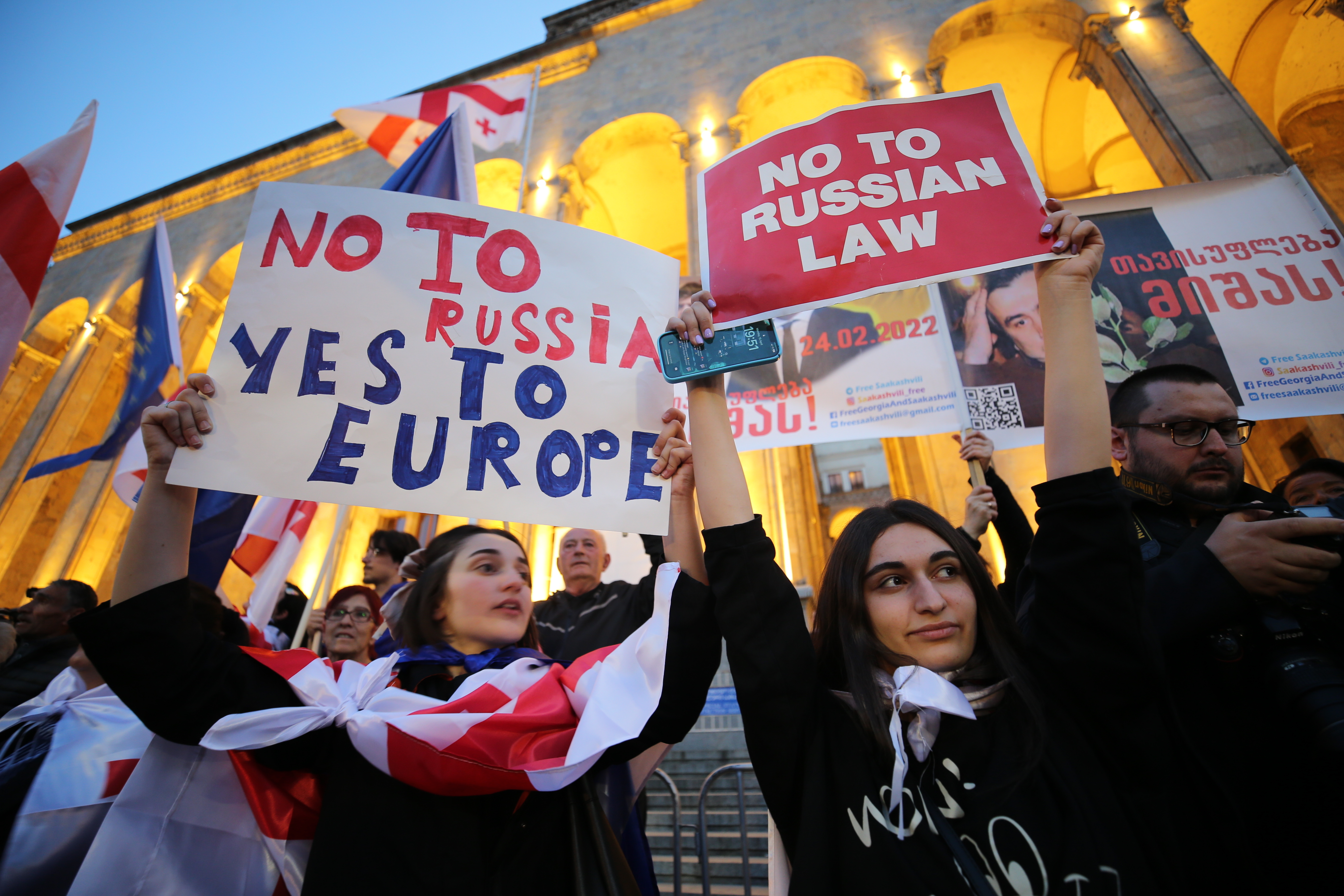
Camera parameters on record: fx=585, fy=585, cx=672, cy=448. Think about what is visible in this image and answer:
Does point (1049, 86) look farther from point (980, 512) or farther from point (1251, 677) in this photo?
point (1251, 677)

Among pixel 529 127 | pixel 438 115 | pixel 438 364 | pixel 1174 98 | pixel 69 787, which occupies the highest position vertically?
pixel 1174 98

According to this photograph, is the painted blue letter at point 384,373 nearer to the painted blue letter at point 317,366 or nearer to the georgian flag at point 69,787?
the painted blue letter at point 317,366

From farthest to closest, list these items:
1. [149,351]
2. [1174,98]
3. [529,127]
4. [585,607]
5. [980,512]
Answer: [1174,98], [529,127], [149,351], [585,607], [980,512]

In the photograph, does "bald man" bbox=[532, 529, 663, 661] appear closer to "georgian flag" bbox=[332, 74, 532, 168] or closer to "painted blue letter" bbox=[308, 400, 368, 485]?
"painted blue letter" bbox=[308, 400, 368, 485]

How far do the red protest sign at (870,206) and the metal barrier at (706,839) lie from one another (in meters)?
A: 2.51

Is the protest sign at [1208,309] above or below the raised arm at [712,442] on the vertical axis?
above

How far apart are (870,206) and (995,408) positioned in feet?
8.60

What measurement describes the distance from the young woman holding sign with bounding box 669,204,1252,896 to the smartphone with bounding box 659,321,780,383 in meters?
0.27

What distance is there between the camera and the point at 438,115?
637 centimetres

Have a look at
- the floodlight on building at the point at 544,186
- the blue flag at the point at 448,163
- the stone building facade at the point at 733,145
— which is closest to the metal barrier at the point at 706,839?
the stone building facade at the point at 733,145

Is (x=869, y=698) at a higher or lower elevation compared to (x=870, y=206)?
lower

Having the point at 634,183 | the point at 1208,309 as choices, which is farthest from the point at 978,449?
the point at 634,183

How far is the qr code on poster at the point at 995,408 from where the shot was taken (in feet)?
13.0

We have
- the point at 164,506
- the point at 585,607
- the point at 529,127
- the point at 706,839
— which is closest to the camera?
the point at 164,506
